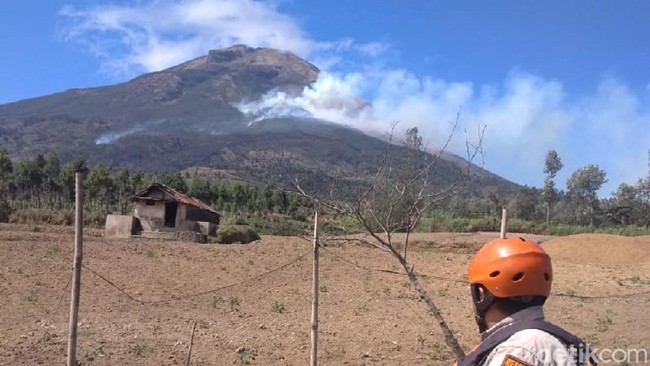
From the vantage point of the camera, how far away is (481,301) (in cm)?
187

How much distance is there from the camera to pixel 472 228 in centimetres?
3525

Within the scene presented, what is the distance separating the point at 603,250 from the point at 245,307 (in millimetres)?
16843

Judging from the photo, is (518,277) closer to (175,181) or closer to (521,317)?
(521,317)

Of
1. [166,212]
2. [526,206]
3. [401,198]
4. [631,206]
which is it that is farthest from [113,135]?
[401,198]

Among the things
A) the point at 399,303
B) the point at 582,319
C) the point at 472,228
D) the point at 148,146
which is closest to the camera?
the point at 582,319

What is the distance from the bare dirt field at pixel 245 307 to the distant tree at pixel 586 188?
129 ft

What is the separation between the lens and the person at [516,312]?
5.47 ft

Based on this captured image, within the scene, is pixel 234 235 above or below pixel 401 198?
below

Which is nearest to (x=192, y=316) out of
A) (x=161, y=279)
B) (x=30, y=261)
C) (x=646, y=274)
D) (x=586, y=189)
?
(x=161, y=279)

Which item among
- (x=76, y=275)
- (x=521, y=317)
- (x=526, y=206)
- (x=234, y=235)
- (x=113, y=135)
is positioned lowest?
(x=234, y=235)

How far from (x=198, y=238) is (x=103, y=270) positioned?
11.1m

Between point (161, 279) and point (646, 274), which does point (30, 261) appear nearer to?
point (161, 279)

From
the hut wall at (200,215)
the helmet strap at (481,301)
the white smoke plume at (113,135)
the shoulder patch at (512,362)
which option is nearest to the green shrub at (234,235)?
the hut wall at (200,215)

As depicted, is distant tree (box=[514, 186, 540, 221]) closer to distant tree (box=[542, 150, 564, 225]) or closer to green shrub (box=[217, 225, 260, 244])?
distant tree (box=[542, 150, 564, 225])
